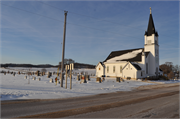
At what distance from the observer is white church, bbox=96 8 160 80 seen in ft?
136

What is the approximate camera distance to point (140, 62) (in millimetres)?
43500

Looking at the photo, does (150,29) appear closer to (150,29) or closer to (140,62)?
(150,29)

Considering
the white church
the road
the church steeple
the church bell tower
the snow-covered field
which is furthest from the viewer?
the church steeple

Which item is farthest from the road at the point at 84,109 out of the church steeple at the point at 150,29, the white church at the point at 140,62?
the church steeple at the point at 150,29

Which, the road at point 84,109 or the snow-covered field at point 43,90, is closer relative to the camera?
the road at point 84,109

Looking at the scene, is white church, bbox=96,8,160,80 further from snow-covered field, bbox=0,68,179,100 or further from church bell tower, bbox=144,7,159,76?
snow-covered field, bbox=0,68,179,100

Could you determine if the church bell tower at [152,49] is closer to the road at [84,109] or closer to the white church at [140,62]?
the white church at [140,62]

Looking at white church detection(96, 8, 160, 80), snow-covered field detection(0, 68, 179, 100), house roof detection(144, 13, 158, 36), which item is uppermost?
house roof detection(144, 13, 158, 36)

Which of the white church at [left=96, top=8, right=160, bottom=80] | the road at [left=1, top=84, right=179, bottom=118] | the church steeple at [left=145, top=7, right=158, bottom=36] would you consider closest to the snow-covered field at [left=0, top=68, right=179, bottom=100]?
the road at [left=1, top=84, right=179, bottom=118]

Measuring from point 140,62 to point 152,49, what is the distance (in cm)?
624

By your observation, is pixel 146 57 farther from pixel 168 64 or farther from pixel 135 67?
pixel 168 64

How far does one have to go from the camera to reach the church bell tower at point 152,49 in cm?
4394

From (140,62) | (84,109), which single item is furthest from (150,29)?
(84,109)

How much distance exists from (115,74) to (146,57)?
39.3 ft
